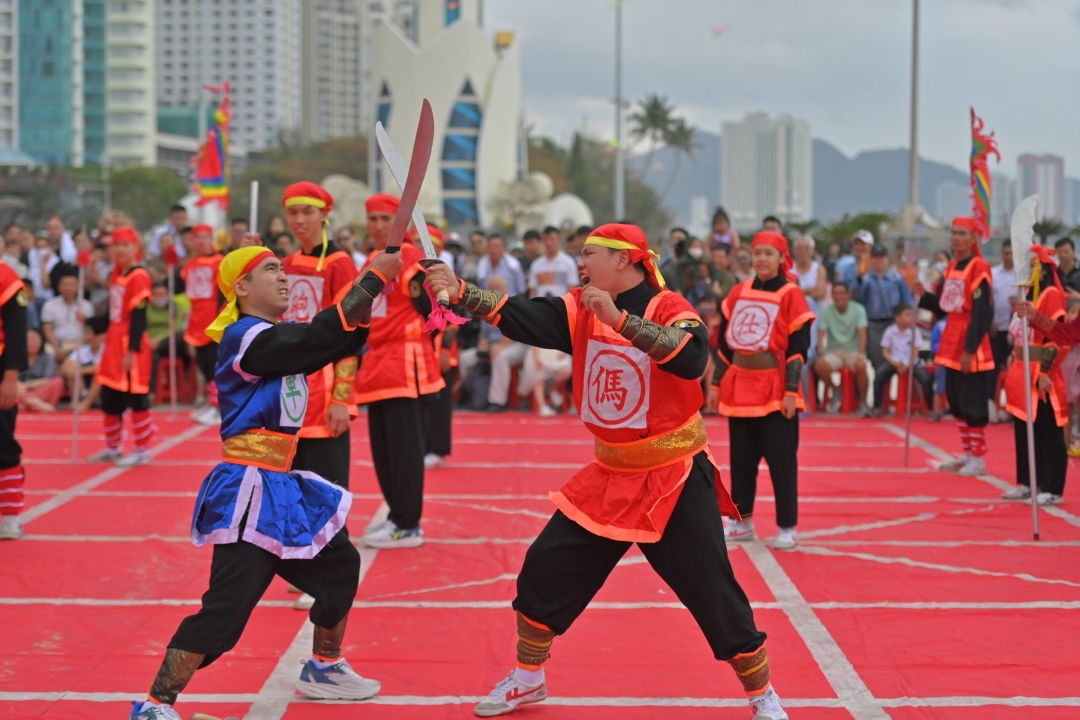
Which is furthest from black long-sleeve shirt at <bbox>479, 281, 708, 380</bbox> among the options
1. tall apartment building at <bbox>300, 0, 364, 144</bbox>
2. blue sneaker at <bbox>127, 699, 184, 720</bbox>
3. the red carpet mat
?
tall apartment building at <bbox>300, 0, 364, 144</bbox>

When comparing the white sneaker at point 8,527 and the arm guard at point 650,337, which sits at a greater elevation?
the arm guard at point 650,337

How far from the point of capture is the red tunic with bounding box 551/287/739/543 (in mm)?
4492

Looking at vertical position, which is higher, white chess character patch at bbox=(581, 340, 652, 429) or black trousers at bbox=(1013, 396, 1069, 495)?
white chess character patch at bbox=(581, 340, 652, 429)

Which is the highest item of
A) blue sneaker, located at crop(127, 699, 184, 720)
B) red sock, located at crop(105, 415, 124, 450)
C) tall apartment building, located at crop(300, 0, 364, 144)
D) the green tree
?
tall apartment building, located at crop(300, 0, 364, 144)

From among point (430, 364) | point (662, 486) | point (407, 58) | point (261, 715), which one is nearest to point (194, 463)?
point (430, 364)

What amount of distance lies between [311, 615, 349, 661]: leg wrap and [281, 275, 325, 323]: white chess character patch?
91.1 inches

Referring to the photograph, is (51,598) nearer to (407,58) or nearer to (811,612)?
(811,612)

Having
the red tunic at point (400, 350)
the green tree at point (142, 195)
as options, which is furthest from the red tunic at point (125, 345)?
the green tree at point (142, 195)

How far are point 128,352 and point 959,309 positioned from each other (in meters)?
6.73

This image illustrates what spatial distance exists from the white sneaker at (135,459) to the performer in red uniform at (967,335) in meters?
6.60

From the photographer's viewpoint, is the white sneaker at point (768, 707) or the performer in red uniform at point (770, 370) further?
the performer in red uniform at point (770, 370)

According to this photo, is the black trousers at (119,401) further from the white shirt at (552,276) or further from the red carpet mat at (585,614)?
the white shirt at (552,276)

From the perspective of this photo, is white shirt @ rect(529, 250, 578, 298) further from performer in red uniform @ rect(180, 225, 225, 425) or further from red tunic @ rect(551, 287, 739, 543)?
red tunic @ rect(551, 287, 739, 543)

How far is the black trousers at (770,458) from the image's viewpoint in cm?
734
